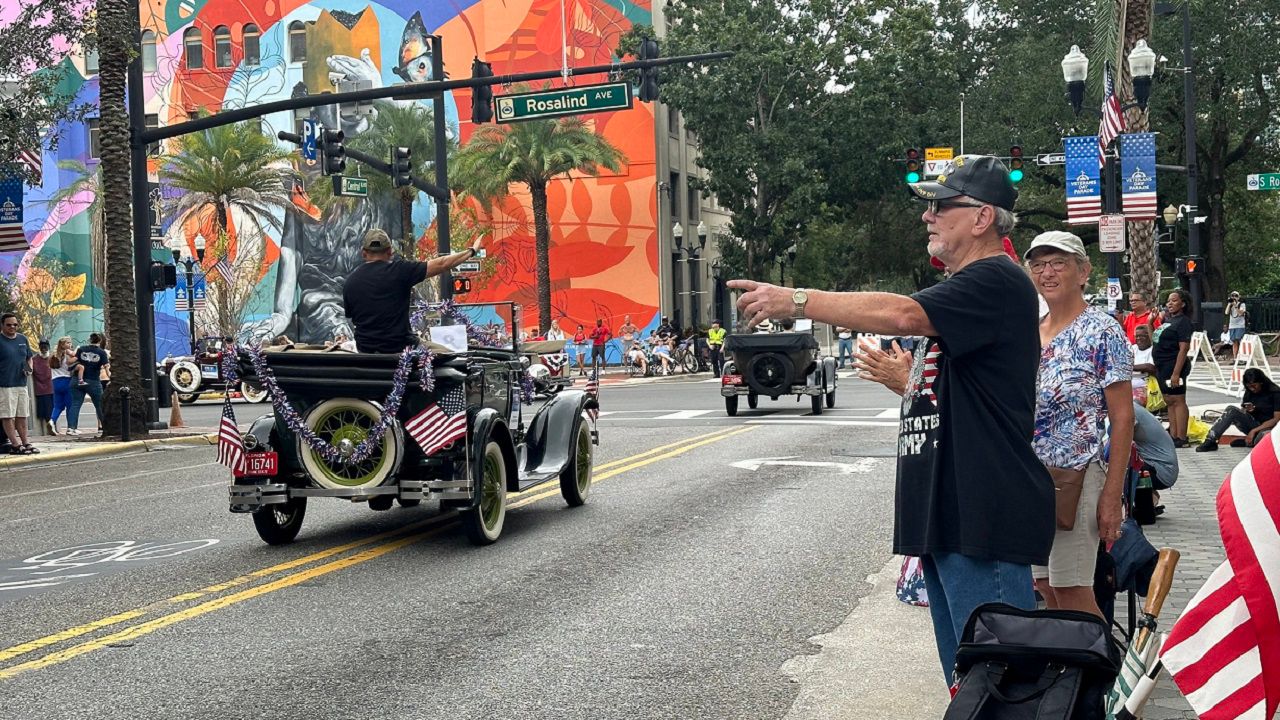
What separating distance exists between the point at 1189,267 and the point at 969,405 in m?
34.3

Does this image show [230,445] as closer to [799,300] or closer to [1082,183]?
[799,300]

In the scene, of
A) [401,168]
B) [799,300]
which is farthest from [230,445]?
[401,168]

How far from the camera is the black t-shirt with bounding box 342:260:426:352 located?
33.3 ft

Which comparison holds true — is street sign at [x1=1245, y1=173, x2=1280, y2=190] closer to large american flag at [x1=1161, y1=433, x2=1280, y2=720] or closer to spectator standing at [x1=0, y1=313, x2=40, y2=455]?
spectator standing at [x1=0, y1=313, x2=40, y2=455]

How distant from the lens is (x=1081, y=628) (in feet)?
11.6

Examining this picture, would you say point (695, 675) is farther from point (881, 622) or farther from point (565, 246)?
point (565, 246)

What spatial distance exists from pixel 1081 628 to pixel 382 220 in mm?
54048

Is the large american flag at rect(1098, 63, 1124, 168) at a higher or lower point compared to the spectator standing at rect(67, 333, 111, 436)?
higher

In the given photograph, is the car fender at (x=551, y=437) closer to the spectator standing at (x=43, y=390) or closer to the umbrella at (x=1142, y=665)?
the umbrella at (x=1142, y=665)

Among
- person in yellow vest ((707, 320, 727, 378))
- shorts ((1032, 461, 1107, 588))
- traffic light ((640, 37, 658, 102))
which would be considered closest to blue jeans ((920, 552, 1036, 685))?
shorts ((1032, 461, 1107, 588))

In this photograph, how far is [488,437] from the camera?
33.3ft

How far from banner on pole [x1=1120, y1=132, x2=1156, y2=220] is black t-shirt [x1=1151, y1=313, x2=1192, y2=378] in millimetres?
4694

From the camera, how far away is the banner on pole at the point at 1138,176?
2128 centimetres

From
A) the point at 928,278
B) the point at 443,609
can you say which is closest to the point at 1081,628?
the point at 443,609
